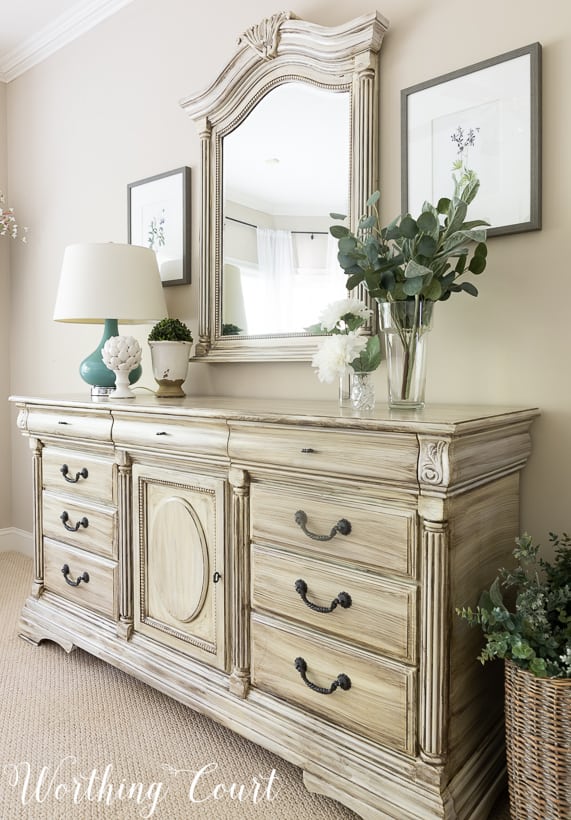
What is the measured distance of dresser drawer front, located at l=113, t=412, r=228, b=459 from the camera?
1664 mm

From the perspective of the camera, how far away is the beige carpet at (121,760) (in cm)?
146

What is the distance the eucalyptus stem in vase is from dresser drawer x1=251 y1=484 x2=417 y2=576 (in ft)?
1.11

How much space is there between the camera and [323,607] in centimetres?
146

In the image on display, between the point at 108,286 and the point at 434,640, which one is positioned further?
the point at 108,286

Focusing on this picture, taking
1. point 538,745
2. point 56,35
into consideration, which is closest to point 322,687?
point 538,745

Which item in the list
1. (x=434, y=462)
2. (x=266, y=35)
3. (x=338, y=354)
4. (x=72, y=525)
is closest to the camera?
(x=434, y=462)

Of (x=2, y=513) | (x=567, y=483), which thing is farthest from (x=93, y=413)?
(x=2, y=513)

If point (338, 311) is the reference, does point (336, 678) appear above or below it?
below

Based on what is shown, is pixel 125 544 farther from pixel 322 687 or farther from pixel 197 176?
pixel 197 176

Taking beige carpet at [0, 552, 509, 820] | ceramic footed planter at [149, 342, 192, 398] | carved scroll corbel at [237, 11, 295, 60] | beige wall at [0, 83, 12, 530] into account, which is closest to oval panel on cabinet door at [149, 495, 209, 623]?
beige carpet at [0, 552, 509, 820]

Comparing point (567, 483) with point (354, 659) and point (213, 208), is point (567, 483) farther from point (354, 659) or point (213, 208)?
point (213, 208)

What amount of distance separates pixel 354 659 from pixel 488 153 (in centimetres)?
138

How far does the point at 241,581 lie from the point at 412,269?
935 mm

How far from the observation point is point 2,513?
11.6 ft
